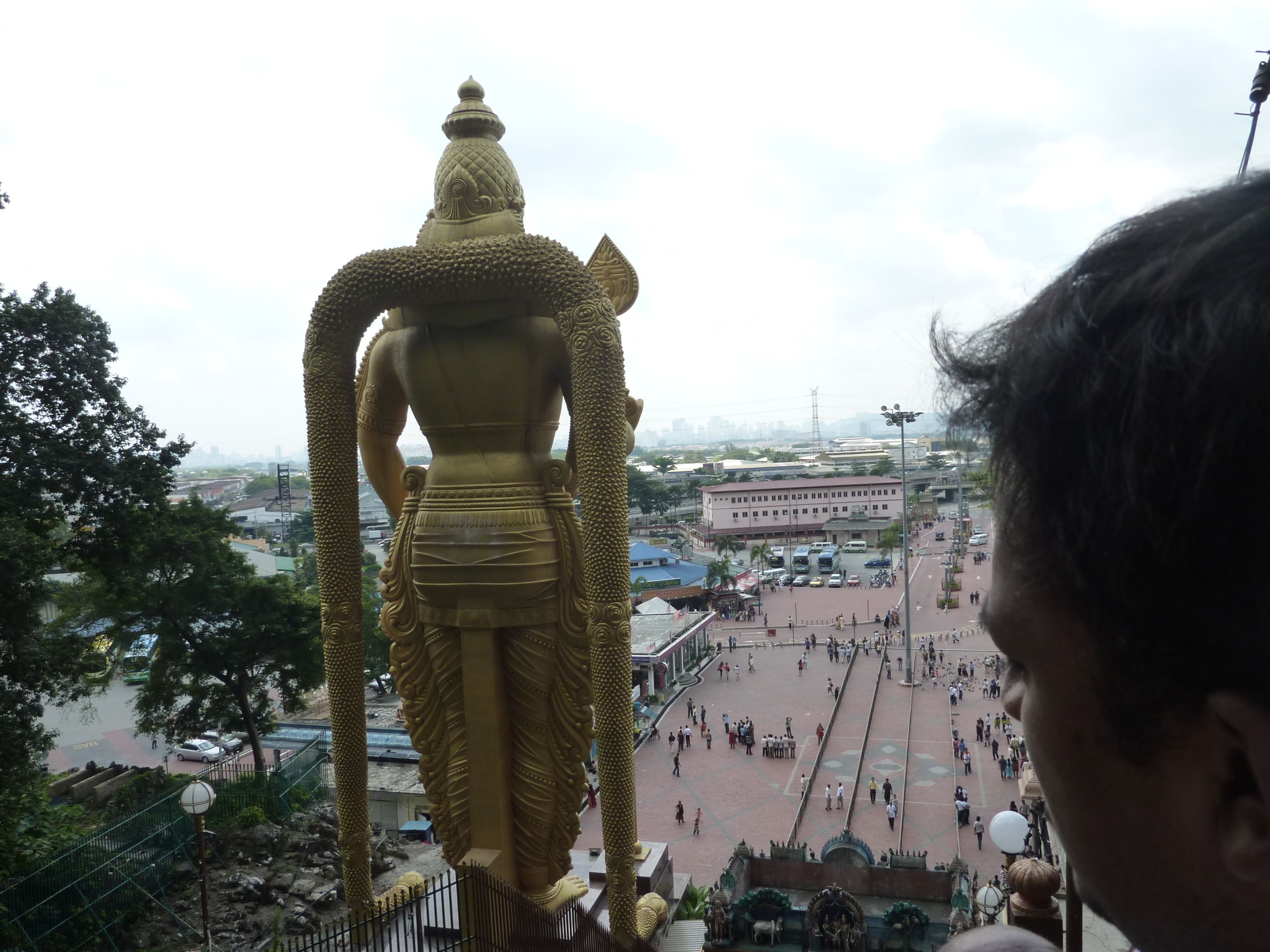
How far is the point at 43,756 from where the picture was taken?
10758mm

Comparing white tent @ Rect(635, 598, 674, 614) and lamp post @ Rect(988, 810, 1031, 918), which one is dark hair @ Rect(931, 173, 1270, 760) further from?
white tent @ Rect(635, 598, 674, 614)

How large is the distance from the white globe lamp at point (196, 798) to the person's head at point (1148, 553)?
346 inches

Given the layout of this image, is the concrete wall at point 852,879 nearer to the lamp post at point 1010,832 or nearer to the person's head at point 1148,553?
the lamp post at point 1010,832

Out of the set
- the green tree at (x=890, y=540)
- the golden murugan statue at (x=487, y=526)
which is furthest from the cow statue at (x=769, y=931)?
the green tree at (x=890, y=540)

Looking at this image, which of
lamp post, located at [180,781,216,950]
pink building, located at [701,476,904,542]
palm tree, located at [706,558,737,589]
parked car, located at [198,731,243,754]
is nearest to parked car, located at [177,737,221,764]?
parked car, located at [198,731,243,754]

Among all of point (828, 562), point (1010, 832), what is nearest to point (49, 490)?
point (1010, 832)

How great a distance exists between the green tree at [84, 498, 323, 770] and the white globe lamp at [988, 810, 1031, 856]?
13.8m

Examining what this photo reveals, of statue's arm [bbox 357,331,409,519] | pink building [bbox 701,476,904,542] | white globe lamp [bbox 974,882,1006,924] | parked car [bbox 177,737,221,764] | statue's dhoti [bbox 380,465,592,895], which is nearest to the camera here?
statue's dhoti [bbox 380,465,592,895]

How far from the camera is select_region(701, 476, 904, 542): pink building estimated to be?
54875 mm

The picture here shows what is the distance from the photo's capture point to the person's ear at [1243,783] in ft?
2.18

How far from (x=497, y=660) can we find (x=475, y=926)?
1.69 meters

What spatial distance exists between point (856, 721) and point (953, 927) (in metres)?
11.7

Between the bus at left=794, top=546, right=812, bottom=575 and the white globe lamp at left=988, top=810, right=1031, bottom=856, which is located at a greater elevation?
the white globe lamp at left=988, top=810, right=1031, bottom=856

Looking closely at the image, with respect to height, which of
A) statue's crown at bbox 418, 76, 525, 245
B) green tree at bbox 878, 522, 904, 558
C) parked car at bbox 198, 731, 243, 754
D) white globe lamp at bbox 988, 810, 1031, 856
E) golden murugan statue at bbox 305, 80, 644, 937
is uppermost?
statue's crown at bbox 418, 76, 525, 245
